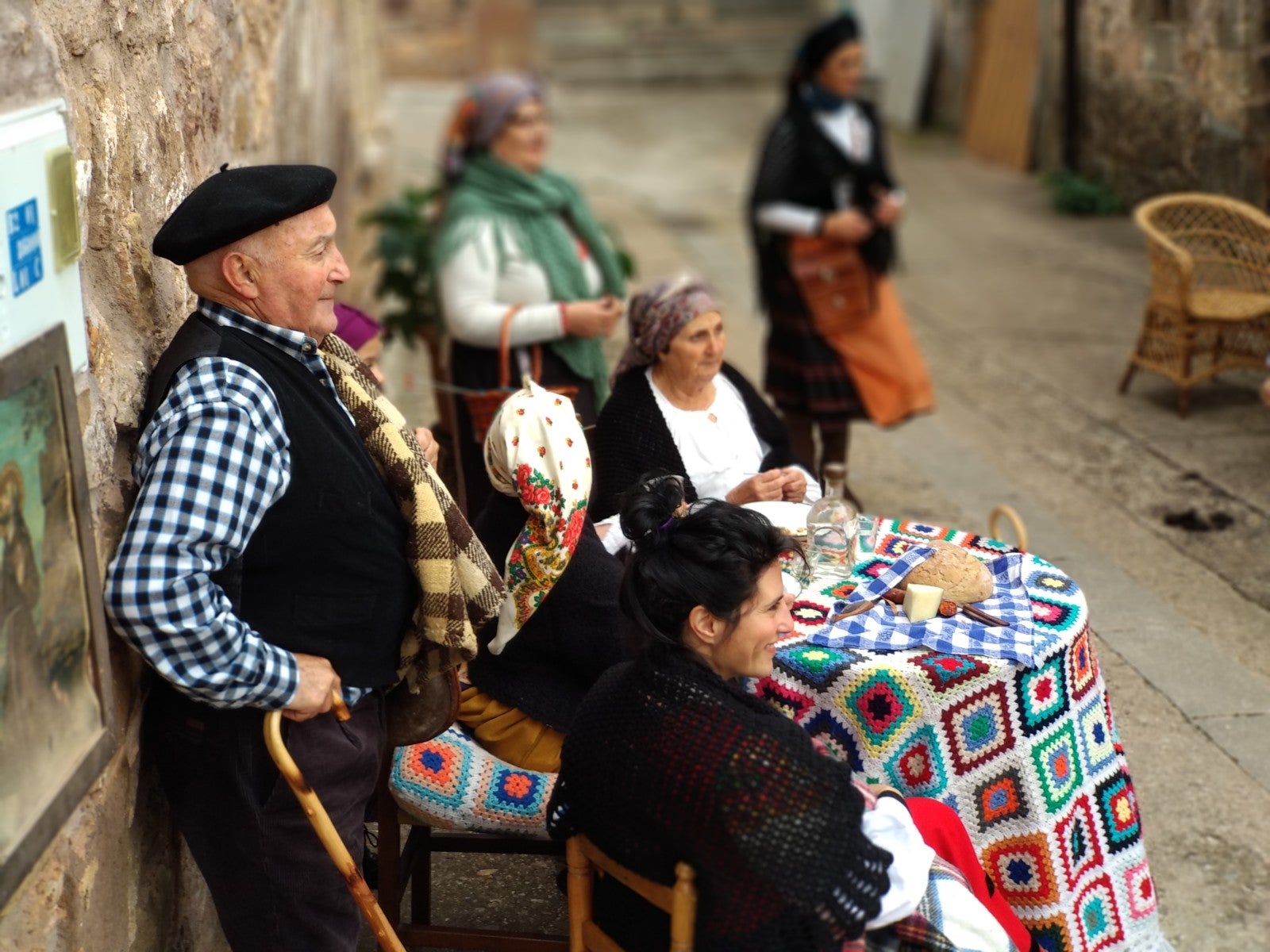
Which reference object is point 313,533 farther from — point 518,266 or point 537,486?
point 518,266

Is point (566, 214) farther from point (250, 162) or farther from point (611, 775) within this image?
point (611, 775)

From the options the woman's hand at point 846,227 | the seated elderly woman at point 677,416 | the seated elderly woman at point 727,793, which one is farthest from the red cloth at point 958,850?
the woman's hand at point 846,227

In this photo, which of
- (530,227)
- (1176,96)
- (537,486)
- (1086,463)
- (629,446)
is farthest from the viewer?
(1176,96)

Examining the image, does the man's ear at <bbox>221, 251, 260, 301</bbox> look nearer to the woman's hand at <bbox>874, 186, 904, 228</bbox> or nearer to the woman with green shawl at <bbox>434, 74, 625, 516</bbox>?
the woman with green shawl at <bbox>434, 74, 625, 516</bbox>

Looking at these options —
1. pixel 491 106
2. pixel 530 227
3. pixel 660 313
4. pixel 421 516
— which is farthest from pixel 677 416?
pixel 491 106

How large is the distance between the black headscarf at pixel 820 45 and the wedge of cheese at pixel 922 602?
2.91 m

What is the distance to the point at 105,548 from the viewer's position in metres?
2.24

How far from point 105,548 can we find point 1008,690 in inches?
64.5

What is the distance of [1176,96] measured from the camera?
29.5ft

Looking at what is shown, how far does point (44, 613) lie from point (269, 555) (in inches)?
15.2

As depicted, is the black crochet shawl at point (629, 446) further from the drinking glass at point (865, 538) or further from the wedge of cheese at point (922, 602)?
the wedge of cheese at point (922, 602)

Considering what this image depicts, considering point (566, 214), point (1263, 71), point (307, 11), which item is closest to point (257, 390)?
point (566, 214)

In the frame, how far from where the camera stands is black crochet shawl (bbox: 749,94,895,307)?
5.35 meters

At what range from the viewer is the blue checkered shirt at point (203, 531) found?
210cm
